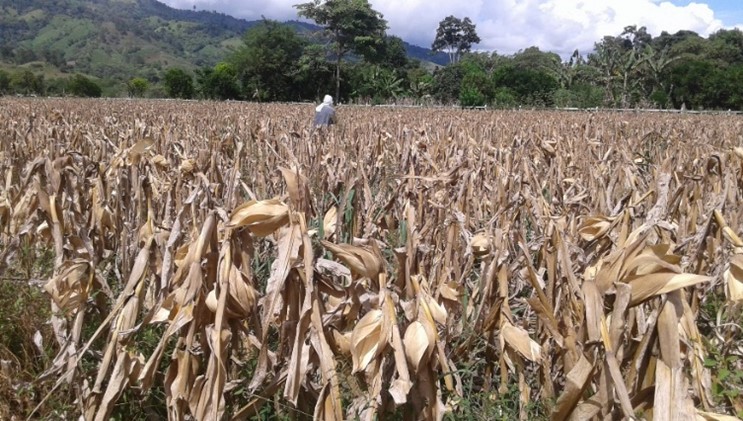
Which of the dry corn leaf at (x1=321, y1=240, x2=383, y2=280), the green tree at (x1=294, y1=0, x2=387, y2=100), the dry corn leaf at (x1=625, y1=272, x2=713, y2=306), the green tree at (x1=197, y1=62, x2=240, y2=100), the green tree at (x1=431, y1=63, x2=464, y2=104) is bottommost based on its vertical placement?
the green tree at (x1=197, y1=62, x2=240, y2=100)

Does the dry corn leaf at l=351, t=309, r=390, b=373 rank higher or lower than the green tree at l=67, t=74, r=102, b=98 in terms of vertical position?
higher

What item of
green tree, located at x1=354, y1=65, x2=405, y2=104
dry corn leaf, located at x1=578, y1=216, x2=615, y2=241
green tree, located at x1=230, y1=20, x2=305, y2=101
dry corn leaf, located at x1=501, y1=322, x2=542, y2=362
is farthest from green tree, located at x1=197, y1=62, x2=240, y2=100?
dry corn leaf, located at x1=501, y1=322, x2=542, y2=362

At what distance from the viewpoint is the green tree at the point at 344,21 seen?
6369 cm

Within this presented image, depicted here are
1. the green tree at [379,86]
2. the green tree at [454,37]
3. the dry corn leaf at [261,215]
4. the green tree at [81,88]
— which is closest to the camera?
the dry corn leaf at [261,215]

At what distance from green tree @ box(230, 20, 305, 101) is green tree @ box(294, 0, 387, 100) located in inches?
199

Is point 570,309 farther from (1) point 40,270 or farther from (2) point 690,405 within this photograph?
(1) point 40,270

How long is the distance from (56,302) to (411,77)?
210 ft

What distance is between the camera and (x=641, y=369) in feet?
4.11

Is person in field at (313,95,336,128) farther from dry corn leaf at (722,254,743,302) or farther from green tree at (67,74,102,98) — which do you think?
green tree at (67,74,102,98)

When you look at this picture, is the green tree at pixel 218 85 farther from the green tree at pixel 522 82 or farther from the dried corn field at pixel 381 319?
the dried corn field at pixel 381 319

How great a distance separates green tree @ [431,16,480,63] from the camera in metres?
122

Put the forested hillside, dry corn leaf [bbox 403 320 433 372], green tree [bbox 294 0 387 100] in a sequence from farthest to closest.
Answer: green tree [bbox 294 0 387 100]
the forested hillside
dry corn leaf [bbox 403 320 433 372]

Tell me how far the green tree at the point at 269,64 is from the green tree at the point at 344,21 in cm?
506

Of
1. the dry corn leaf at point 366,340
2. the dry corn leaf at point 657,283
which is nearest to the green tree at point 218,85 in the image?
the dry corn leaf at point 366,340
